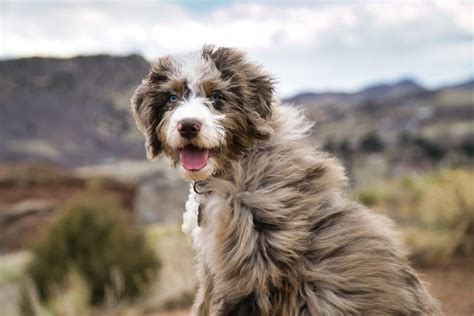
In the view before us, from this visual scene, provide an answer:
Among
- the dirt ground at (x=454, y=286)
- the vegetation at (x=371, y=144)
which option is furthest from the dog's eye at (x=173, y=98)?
the vegetation at (x=371, y=144)

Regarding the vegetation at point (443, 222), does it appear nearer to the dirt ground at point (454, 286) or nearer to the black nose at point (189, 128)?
the dirt ground at point (454, 286)

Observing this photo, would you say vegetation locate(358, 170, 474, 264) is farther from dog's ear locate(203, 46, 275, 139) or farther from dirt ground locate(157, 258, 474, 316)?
dog's ear locate(203, 46, 275, 139)

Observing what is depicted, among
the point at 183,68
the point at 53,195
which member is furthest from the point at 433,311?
the point at 53,195

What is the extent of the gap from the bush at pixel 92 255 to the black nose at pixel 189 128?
312 inches

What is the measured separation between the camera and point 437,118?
56281 millimetres

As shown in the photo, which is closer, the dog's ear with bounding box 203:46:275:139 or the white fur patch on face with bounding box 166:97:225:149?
the white fur patch on face with bounding box 166:97:225:149

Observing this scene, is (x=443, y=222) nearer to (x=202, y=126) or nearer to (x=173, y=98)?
(x=173, y=98)

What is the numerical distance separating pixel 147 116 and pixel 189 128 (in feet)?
1.51

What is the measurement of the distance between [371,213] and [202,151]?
38.8 inches

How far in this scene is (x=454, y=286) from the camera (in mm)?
9836

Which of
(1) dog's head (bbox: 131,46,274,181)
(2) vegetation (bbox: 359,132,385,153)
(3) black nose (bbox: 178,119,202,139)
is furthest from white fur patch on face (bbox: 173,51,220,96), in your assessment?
(2) vegetation (bbox: 359,132,385,153)

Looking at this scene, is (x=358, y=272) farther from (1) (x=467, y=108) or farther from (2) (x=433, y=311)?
(1) (x=467, y=108)

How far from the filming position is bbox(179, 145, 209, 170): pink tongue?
3721mm

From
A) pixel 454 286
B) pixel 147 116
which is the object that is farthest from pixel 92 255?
pixel 147 116
